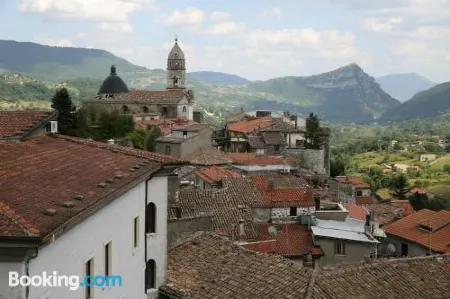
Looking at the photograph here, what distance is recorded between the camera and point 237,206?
102 feet

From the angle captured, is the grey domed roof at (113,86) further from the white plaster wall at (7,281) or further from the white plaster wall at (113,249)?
the white plaster wall at (7,281)

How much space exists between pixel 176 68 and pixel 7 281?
3658 inches

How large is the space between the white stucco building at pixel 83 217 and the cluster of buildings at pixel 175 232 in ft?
0.09

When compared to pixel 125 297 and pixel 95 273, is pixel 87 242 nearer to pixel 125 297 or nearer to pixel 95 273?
pixel 95 273

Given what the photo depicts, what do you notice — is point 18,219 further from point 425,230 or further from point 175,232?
point 425,230

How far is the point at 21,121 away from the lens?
1472 centimetres

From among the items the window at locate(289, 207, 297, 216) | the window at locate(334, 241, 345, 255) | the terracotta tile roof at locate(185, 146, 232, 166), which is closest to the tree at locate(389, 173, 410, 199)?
the terracotta tile roof at locate(185, 146, 232, 166)

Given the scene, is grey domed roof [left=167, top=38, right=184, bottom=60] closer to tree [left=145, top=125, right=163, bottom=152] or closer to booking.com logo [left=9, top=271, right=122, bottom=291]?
tree [left=145, top=125, right=163, bottom=152]

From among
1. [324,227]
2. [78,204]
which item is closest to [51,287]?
[78,204]

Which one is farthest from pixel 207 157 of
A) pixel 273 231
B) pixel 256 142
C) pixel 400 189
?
pixel 400 189

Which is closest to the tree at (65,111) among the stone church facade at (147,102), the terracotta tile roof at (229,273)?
the stone church facade at (147,102)

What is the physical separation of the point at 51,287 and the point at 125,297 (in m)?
4.54

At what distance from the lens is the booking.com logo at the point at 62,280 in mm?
8156

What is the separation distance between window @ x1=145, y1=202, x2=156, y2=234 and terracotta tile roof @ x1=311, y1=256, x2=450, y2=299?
4.50 m
